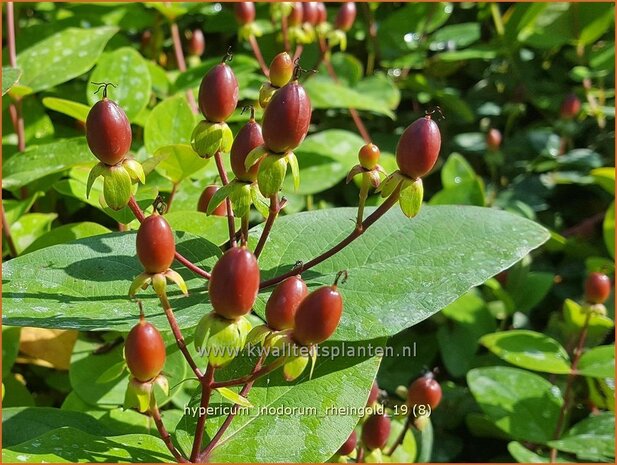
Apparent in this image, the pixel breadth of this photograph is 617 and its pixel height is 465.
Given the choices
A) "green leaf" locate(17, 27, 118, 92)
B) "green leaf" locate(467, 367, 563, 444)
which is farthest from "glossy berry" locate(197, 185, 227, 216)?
"green leaf" locate(467, 367, 563, 444)

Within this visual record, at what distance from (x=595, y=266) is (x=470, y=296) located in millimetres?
275

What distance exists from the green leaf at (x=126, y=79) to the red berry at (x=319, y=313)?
0.66m

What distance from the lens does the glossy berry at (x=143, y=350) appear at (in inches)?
21.0

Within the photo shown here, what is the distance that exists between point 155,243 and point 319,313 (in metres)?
0.14

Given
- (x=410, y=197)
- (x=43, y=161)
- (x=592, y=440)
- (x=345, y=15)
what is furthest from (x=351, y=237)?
(x=345, y=15)

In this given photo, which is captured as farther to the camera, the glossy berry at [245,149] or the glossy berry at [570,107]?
the glossy berry at [570,107]

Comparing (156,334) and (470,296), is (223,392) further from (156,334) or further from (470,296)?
(470,296)

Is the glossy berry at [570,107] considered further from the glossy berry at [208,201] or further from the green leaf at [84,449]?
A: the green leaf at [84,449]

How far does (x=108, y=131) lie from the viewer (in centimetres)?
59

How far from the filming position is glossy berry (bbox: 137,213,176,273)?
0.55 meters

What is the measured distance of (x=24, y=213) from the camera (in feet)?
3.32

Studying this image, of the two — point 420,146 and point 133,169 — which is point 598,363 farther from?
point 133,169

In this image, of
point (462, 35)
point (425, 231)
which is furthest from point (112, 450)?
point (462, 35)

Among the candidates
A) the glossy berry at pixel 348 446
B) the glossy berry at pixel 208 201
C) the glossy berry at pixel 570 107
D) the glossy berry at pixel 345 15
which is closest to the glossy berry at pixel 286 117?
the glossy berry at pixel 208 201
